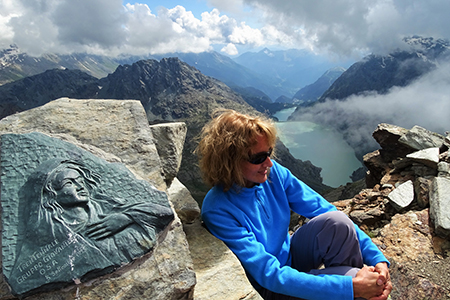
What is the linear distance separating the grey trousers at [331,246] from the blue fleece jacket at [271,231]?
334 millimetres

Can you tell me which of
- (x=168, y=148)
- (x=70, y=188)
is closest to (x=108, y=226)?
(x=70, y=188)

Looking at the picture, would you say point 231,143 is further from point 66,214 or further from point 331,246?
point 66,214

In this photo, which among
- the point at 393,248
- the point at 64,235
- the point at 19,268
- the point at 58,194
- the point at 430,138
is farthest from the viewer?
the point at 430,138

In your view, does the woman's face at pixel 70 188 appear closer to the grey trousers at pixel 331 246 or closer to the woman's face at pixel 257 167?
the woman's face at pixel 257 167

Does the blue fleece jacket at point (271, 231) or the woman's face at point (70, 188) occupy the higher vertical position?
the woman's face at point (70, 188)

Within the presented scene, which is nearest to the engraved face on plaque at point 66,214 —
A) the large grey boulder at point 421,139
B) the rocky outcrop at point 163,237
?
the rocky outcrop at point 163,237

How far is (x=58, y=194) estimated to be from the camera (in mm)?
Result: 3828

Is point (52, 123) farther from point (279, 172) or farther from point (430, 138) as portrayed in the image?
point (430, 138)

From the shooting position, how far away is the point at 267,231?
4.35m

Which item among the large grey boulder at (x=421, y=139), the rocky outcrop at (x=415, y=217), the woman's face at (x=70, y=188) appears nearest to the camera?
the woman's face at (x=70, y=188)

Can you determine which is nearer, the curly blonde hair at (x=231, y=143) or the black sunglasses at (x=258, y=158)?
the curly blonde hair at (x=231, y=143)

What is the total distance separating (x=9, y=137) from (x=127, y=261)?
3173 mm

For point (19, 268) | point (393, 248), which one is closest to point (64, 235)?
point (19, 268)

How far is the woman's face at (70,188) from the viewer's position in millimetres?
3824
